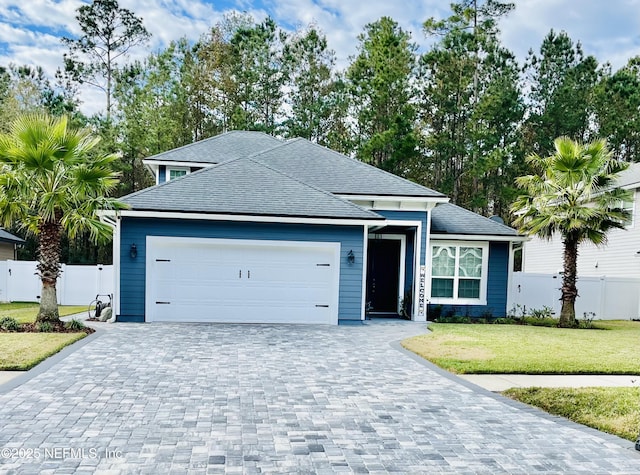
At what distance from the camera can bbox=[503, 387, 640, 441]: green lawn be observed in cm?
504

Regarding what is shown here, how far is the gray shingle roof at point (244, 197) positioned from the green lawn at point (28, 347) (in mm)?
3653

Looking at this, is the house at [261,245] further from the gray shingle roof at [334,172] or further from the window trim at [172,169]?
the window trim at [172,169]

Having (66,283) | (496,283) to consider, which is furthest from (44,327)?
(496,283)

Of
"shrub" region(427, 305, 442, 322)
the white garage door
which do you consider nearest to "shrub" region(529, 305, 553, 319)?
"shrub" region(427, 305, 442, 322)

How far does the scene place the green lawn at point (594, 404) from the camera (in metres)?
5.04

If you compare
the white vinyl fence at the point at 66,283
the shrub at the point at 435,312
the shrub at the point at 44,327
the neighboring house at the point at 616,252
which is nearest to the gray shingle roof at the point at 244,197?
the shrub at the point at 44,327

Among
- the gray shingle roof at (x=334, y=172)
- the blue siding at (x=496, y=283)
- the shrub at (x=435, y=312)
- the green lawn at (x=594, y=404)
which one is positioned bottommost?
the shrub at (x=435, y=312)

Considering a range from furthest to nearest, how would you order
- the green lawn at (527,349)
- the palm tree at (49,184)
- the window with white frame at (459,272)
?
the window with white frame at (459,272) < the palm tree at (49,184) < the green lawn at (527,349)

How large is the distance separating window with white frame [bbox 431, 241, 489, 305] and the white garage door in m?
3.78

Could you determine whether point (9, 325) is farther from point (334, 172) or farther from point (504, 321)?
point (504, 321)

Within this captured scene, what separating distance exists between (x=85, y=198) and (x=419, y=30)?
914 inches

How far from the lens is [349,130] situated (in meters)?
29.3

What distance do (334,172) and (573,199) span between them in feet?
22.7

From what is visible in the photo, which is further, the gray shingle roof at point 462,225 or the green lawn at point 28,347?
the gray shingle roof at point 462,225
